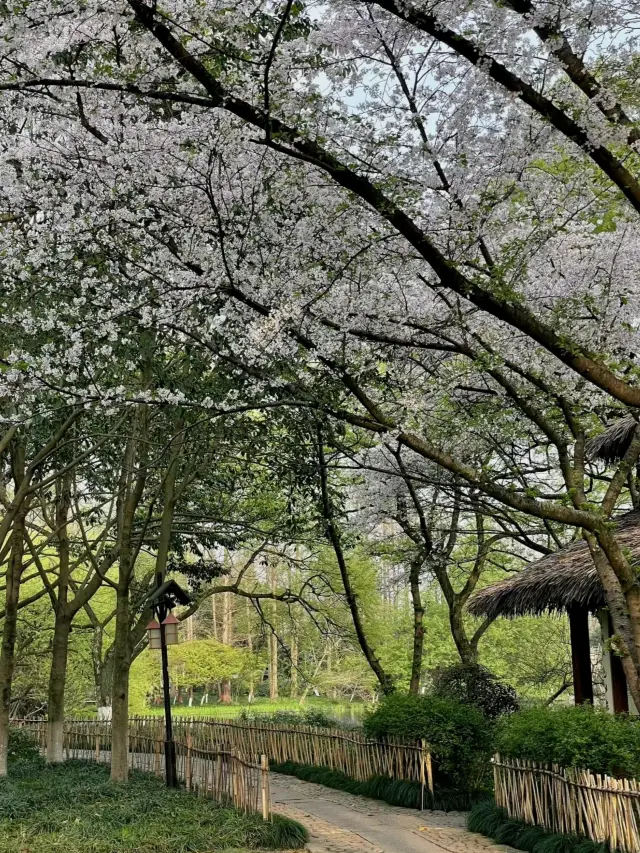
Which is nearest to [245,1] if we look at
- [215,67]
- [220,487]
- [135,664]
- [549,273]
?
[215,67]

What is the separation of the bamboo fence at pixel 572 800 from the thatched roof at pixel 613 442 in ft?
12.3

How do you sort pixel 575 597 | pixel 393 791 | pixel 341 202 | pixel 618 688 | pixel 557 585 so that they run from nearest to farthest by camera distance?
1. pixel 341 202
2. pixel 575 597
3. pixel 557 585
4. pixel 393 791
5. pixel 618 688

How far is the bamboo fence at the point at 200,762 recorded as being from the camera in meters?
8.08

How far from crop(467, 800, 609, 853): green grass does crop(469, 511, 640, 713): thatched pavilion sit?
5.14 feet

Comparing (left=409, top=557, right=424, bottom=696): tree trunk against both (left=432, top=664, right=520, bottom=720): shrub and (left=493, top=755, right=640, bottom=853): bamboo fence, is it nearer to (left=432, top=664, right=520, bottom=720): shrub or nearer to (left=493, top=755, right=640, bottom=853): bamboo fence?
(left=432, top=664, right=520, bottom=720): shrub

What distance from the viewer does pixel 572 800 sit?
6.69 metres

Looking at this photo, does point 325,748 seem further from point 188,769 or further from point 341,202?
point 341,202

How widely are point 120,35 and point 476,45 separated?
6.50ft

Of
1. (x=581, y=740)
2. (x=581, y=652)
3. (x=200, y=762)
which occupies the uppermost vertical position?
(x=581, y=652)

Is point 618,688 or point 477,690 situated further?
point 477,690

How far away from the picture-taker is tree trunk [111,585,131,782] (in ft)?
35.4

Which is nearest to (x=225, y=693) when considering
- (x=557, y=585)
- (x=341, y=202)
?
(x=557, y=585)

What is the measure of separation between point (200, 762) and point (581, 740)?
4.85m

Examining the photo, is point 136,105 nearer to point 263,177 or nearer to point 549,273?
point 263,177
